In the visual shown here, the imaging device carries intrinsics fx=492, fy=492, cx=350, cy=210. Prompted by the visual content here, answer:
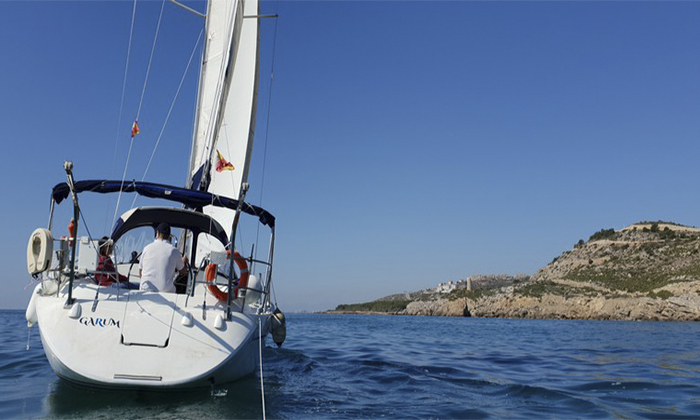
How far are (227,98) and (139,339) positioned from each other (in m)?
9.64

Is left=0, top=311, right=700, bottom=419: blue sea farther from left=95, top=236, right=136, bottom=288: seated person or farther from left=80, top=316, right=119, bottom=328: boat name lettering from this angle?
left=95, top=236, right=136, bottom=288: seated person

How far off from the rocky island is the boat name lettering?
2156 inches

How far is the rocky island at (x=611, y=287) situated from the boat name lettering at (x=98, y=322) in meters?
54.8

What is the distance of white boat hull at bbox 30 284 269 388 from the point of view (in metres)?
6.29

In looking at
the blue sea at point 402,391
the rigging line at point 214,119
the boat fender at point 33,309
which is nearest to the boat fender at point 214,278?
the blue sea at point 402,391

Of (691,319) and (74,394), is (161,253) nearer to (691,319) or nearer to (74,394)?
(74,394)

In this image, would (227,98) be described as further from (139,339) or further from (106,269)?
(139,339)

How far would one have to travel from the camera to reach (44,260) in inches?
292

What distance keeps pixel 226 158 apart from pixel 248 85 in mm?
2603

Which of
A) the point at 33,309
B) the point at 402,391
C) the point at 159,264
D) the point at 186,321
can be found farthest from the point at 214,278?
the point at 402,391

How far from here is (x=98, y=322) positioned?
21.8 ft

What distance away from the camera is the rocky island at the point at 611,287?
5056 cm

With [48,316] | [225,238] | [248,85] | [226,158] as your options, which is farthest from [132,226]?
[248,85]

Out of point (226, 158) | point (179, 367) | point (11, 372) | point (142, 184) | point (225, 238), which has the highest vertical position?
point (226, 158)
